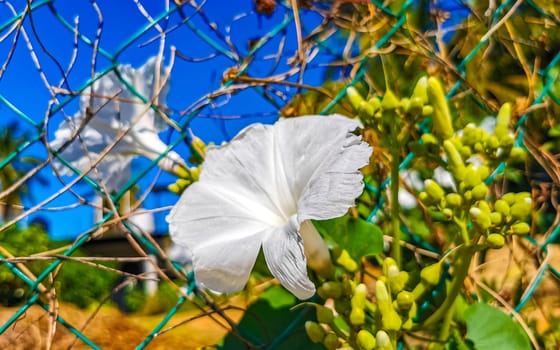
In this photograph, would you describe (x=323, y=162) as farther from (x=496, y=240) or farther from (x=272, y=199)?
(x=496, y=240)

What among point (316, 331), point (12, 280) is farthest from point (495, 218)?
point (12, 280)

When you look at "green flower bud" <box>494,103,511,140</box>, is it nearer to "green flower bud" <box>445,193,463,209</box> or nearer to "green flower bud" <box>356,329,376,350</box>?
"green flower bud" <box>445,193,463,209</box>

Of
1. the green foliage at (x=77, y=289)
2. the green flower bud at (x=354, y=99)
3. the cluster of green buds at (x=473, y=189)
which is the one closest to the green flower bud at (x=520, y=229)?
the cluster of green buds at (x=473, y=189)

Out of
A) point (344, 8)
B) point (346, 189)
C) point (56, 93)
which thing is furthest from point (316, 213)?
point (344, 8)

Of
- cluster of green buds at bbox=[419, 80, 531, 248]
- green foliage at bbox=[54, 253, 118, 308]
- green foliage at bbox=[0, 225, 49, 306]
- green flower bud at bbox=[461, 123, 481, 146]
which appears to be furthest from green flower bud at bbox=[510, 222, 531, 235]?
green foliage at bbox=[0, 225, 49, 306]

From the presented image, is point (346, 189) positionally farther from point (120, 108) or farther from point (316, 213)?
point (120, 108)

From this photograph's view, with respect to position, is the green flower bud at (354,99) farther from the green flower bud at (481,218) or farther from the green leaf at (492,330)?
the green leaf at (492,330)

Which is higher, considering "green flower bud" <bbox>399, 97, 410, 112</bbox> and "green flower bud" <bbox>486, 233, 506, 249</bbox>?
"green flower bud" <bbox>399, 97, 410, 112</bbox>
